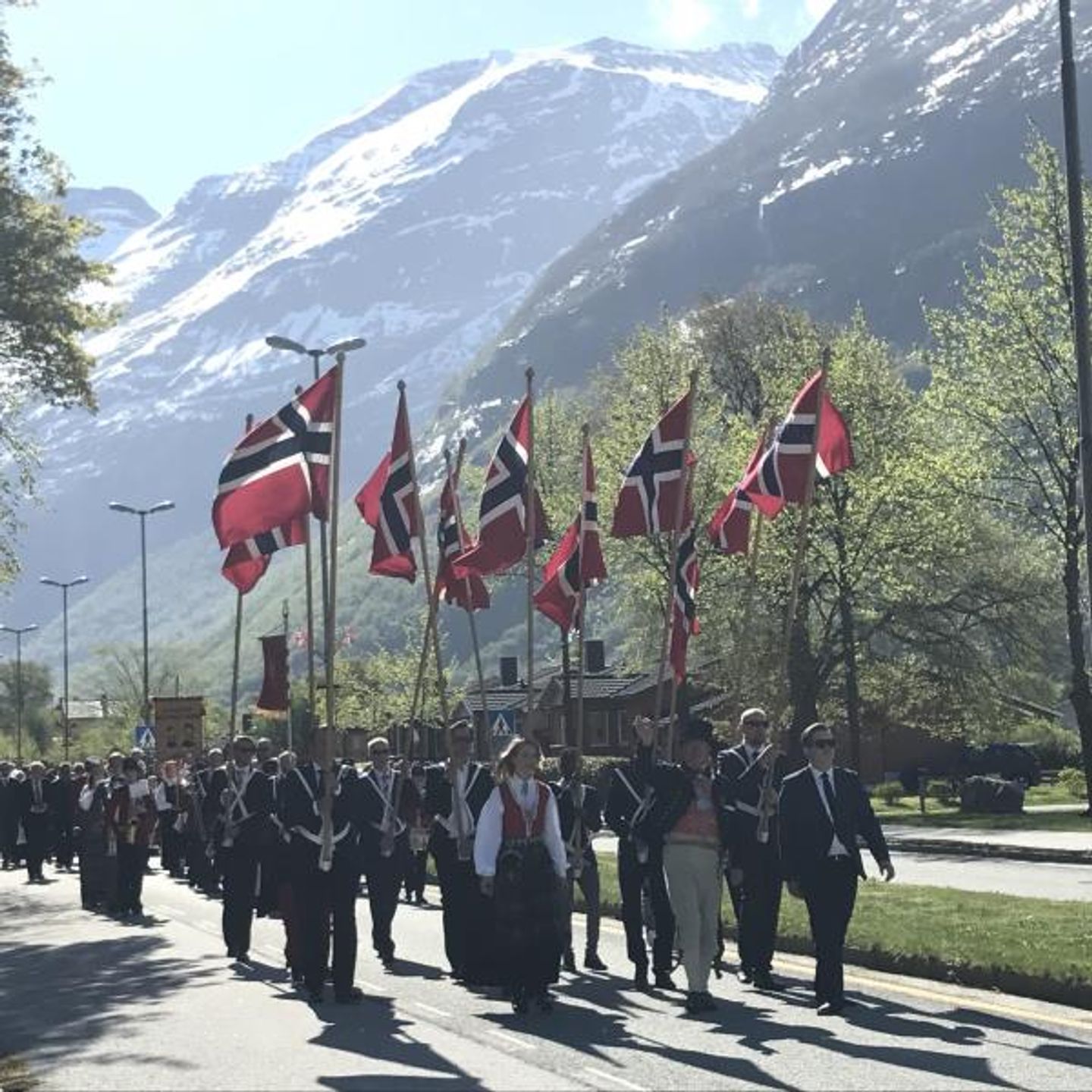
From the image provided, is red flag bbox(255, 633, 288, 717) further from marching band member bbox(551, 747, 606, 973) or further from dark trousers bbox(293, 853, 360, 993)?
dark trousers bbox(293, 853, 360, 993)

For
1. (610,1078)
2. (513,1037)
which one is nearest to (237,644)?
(513,1037)


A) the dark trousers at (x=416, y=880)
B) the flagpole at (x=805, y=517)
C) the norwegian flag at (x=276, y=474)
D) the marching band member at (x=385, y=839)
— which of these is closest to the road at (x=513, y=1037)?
the marching band member at (x=385, y=839)

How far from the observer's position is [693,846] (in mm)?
13156

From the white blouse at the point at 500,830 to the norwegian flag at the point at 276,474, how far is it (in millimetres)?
3076

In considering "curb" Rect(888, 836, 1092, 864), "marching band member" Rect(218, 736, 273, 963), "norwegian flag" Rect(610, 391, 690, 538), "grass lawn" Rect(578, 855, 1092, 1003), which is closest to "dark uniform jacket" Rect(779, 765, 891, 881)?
"grass lawn" Rect(578, 855, 1092, 1003)

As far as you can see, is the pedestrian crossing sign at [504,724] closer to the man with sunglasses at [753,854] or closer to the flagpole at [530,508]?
the flagpole at [530,508]

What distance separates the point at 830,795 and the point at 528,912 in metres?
2.02

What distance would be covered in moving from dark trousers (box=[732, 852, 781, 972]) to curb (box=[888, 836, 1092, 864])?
14465 millimetres

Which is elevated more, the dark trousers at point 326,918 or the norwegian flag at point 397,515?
the norwegian flag at point 397,515

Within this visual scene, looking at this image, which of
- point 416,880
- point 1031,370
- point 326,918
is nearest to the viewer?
point 326,918

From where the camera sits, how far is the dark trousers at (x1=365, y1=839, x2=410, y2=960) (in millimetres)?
16438

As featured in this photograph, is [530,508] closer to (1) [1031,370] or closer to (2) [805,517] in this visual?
(2) [805,517]

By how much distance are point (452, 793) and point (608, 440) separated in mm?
35780

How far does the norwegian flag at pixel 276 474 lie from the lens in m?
14.9
